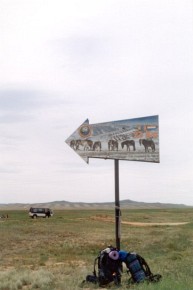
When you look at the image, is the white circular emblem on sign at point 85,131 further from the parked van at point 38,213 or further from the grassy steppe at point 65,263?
the parked van at point 38,213

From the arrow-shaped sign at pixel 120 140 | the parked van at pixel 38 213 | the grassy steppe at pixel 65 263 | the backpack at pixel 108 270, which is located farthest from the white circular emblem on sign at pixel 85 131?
the parked van at pixel 38 213

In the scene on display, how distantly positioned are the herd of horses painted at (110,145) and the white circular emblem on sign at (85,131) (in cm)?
16

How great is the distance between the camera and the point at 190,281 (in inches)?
386

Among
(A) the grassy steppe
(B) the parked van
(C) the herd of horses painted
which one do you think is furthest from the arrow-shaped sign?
(B) the parked van

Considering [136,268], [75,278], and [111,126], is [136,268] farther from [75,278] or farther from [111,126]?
[111,126]

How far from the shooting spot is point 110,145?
11.6 meters

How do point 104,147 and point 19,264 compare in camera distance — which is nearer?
point 104,147

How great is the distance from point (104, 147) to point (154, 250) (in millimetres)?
11166

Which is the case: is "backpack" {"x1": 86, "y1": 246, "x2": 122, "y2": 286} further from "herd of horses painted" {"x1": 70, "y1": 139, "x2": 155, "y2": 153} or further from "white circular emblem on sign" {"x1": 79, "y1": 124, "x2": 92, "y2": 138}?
"white circular emblem on sign" {"x1": 79, "y1": 124, "x2": 92, "y2": 138}

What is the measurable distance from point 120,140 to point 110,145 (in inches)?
12.0

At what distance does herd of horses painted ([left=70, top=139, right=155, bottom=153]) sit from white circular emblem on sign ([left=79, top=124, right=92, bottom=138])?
0.52 ft

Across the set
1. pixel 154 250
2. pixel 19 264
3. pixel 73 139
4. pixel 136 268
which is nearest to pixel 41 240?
pixel 154 250

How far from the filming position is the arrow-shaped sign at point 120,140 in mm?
11250

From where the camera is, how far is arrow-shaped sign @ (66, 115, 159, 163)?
11.2 metres
